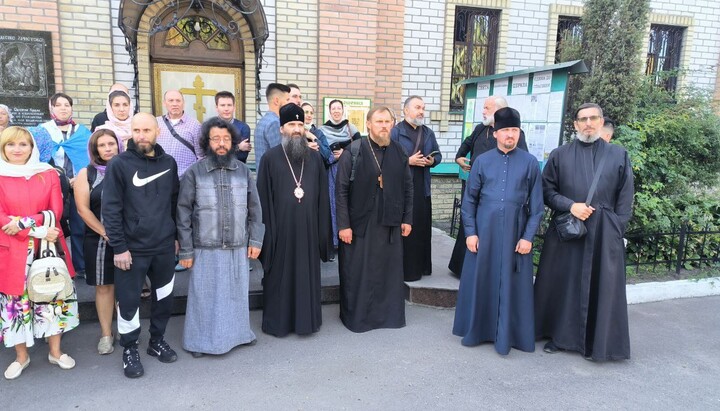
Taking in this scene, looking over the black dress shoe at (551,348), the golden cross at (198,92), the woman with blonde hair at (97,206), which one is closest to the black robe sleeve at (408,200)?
the black dress shoe at (551,348)

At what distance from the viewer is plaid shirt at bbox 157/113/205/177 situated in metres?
4.41

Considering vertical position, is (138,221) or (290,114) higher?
(290,114)

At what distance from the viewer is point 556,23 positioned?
8.83 metres

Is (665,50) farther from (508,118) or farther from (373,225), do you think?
(373,225)

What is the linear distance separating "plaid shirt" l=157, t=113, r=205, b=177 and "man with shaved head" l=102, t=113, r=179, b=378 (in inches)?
37.6

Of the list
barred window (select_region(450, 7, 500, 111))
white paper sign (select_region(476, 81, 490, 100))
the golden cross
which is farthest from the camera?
barred window (select_region(450, 7, 500, 111))

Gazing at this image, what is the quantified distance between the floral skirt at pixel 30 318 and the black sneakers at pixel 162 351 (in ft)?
1.88

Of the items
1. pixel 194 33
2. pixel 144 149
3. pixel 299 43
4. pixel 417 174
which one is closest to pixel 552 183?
pixel 417 174

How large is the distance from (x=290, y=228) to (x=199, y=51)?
4.06m

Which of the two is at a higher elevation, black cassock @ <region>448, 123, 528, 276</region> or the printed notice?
the printed notice

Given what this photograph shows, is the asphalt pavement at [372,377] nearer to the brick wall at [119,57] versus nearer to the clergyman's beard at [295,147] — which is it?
the clergyman's beard at [295,147]

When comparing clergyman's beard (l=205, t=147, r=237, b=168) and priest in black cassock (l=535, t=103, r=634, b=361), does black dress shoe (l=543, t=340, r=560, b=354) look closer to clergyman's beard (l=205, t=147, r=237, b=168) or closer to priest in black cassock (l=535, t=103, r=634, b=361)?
priest in black cassock (l=535, t=103, r=634, b=361)

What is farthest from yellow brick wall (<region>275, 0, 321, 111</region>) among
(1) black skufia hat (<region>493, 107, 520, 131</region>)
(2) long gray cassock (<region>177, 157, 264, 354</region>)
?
(1) black skufia hat (<region>493, 107, 520, 131</region>)

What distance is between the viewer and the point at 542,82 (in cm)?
519
